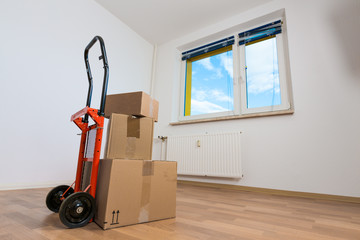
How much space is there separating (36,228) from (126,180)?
0.41m

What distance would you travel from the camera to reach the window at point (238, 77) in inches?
98.3

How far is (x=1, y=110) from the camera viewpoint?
176 centimetres

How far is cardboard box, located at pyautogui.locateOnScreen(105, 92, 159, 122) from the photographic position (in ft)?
3.62

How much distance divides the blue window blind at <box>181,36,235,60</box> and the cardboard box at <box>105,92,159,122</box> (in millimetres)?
2167

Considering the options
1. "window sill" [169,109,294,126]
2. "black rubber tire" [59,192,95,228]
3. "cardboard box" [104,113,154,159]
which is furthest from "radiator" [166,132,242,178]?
"black rubber tire" [59,192,95,228]

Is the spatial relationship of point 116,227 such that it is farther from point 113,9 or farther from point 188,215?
point 113,9

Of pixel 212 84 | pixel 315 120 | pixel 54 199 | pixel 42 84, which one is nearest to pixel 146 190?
pixel 54 199

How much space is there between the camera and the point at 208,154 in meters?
2.54

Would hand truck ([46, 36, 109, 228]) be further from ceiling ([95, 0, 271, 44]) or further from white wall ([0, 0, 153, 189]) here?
ceiling ([95, 0, 271, 44])

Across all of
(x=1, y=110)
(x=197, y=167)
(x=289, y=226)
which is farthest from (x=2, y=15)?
(x=289, y=226)

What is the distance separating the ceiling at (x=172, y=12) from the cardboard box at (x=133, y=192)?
244cm

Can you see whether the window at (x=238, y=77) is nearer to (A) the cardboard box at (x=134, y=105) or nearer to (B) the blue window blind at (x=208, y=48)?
(B) the blue window blind at (x=208, y=48)

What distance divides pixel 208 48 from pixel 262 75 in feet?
3.19

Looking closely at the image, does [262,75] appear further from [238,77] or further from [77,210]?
[77,210]
